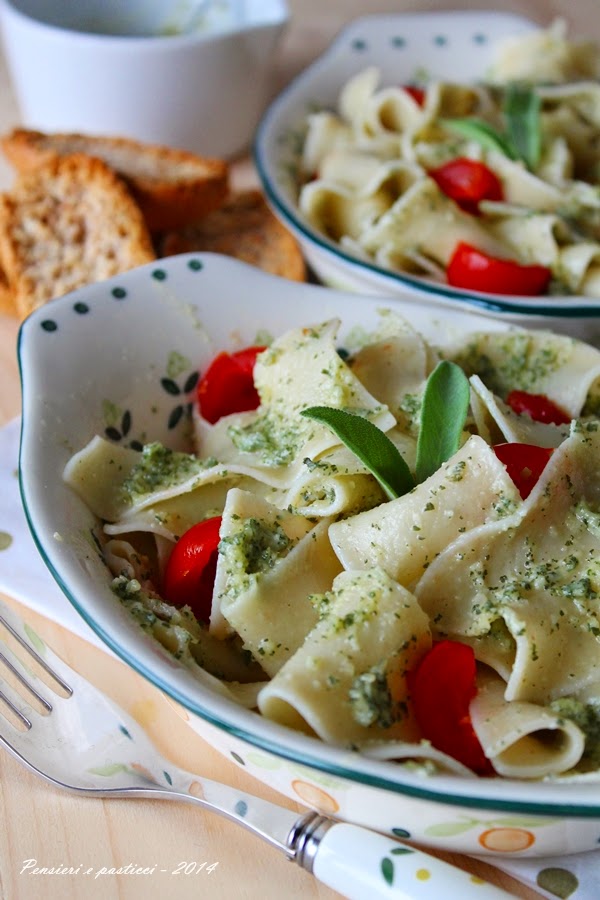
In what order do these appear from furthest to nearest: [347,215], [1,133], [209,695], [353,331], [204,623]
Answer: [1,133] < [347,215] < [353,331] < [204,623] < [209,695]

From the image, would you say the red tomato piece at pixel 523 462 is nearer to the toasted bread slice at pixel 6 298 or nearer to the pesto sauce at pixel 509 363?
the pesto sauce at pixel 509 363

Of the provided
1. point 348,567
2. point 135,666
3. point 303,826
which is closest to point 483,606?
point 348,567

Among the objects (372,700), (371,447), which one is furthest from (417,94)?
(372,700)

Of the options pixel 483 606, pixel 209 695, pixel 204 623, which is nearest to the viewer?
pixel 209 695

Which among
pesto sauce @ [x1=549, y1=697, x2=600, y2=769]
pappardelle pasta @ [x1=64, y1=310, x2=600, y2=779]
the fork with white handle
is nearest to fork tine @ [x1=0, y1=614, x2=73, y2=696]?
the fork with white handle

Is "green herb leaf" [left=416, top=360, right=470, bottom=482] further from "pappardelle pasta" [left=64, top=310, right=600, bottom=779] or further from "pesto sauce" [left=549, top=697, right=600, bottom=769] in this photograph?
"pesto sauce" [left=549, top=697, right=600, bottom=769]

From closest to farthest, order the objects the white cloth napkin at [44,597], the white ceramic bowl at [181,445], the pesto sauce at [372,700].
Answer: the white ceramic bowl at [181,445] < the pesto sauce at [372,700] < the white cloth napkin at [44,597]

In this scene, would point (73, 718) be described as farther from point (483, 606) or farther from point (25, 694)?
point (483, 606)

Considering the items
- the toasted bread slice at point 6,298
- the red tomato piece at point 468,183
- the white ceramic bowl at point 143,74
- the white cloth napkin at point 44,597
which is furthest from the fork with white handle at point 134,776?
the white ceramic bowl at point 143,74
